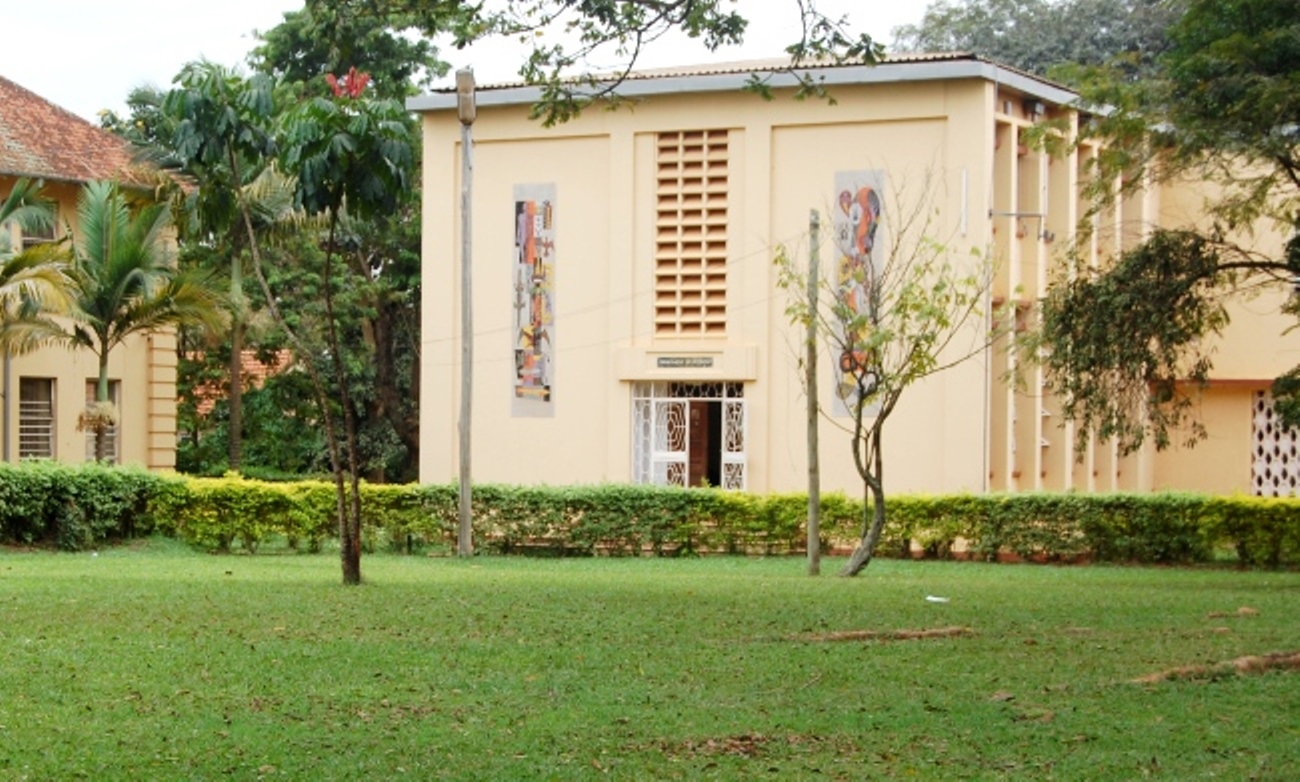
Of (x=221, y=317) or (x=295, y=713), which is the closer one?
(x=295, y=713)

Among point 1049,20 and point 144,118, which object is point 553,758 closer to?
point 144,118

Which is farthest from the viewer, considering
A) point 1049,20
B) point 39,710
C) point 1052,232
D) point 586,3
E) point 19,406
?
point 1049,20

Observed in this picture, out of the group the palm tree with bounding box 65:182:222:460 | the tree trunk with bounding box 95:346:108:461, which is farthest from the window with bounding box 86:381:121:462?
the palm tree with bounding box 65:182:222:460

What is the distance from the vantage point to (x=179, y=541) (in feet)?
92.6

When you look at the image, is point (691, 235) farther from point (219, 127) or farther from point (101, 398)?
point (219, 127)

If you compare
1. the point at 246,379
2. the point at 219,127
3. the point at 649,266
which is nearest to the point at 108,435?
the point at 649,266

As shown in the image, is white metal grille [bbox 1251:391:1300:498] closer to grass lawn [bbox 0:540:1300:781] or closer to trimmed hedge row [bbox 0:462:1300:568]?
trimmed hedge row [bbox 0:462:1300:568]

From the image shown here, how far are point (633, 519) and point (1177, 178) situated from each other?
1057 centimetres

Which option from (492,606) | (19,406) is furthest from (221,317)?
(492,606)

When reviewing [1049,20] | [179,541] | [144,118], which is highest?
[1049,20]

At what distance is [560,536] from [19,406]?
9701mm

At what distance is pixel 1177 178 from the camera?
834 inches

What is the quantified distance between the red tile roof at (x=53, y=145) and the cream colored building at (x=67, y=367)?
0.08 feet

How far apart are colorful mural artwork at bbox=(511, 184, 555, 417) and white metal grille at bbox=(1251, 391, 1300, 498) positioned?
13.0m
